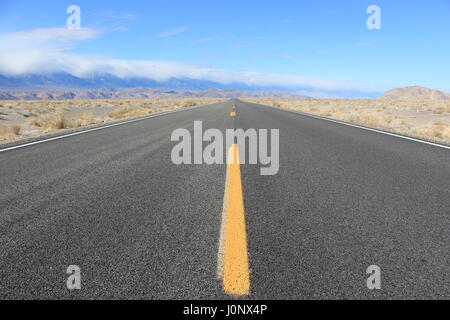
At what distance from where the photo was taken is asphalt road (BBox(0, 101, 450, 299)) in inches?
72.1

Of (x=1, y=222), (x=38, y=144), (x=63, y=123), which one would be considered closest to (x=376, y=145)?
(x=1, y=222)

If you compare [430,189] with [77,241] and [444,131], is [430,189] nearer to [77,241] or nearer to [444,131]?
[77,241]

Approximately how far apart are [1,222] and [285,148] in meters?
5.22

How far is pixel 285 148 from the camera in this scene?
658 cm

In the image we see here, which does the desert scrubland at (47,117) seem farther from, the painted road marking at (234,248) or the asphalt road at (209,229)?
the painted road marking at (234,248)

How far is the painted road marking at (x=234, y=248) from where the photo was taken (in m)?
1.81
